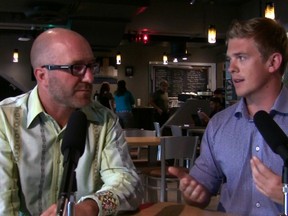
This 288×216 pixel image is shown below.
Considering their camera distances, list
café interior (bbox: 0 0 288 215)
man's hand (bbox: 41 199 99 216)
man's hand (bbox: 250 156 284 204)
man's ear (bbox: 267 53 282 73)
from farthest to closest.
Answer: café interior (bbox: 0 0 288 215) < man's ear (bbox: 267 53 282 73) < man's hand (bbox: 41 199 99 216) < man's hand (bbox: 250 156 284 204)

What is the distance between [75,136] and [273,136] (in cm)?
46

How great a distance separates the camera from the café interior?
702cm

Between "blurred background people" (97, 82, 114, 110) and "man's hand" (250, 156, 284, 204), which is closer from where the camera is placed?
"man's hand" (250, 156, 284, 204)

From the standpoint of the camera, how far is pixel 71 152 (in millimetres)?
957

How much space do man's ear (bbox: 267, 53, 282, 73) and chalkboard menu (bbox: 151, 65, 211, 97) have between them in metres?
12.8

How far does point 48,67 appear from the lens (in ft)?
5.26

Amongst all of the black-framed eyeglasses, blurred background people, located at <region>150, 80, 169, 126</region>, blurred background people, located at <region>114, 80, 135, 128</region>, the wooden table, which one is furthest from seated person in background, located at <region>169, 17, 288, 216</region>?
blurred background people, located at <region>150, 80, 169, 126</region>

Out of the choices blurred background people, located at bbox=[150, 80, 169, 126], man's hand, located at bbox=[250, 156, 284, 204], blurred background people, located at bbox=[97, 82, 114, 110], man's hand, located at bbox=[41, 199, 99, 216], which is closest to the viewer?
man's hand, located at bbox=[250, 156, 284, 204]

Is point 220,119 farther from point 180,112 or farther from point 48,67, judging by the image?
point 180,112

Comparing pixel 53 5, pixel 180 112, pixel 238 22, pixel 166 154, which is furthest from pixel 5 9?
pixel 238 22

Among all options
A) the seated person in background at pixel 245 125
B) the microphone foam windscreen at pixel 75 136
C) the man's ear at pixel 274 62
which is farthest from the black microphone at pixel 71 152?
the man's ear at pixel 274 62

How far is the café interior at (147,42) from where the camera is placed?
23.0 feet

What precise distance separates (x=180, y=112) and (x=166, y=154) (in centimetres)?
484

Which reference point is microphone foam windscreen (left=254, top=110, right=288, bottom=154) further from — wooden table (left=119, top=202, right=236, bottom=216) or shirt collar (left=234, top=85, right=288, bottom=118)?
shirt collar (left=234, top=85, right=288, bottom=118)
